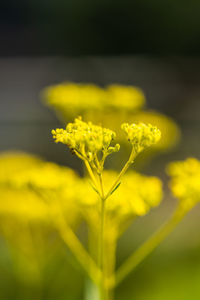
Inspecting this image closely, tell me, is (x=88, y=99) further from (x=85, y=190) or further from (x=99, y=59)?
(x=99, y=59)

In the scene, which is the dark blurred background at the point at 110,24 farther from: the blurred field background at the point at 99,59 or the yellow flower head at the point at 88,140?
the yellow flower head at the point at 88,140

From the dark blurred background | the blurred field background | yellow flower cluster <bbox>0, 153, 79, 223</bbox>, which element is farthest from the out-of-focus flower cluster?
the dark blurred background

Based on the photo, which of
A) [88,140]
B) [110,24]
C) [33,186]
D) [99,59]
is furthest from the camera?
[99,59]

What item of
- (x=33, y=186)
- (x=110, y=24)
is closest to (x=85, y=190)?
(x=33, y=186)

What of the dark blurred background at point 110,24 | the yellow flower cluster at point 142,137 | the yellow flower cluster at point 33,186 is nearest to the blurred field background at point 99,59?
the dark blurred background at point 110,24

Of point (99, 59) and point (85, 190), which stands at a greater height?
point (99, 59)

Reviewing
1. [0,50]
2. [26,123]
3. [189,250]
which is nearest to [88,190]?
[189,250]
